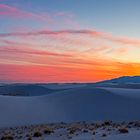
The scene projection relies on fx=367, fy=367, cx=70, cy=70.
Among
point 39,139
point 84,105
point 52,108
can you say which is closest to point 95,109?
point 84,105

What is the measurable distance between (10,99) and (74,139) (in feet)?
104

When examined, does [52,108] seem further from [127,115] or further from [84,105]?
[127,115]

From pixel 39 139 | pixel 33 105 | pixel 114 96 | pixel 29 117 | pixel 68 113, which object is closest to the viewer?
pixel 39 139

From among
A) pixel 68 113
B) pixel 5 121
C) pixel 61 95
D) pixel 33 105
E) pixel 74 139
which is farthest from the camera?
pixel 61 95

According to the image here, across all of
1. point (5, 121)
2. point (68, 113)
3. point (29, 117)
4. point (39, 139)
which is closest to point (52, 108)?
point (68, 113)

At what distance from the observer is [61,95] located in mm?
51469

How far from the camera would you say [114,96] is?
48.2m

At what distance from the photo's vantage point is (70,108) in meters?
44.1

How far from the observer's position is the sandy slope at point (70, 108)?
38750 mm

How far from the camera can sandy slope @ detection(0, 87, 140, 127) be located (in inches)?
1526

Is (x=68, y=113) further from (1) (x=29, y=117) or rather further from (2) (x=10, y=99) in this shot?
(2) (x=10, y=99)

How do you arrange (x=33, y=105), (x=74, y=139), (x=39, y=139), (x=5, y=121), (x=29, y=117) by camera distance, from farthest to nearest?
(x=33, y=105) → (x=29, y=117) → (x=5, y=121) → (x=39, y=139) → (x=74, y=139)

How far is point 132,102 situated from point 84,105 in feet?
19.5

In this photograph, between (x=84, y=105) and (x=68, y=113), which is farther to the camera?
(x=84, y=105)
